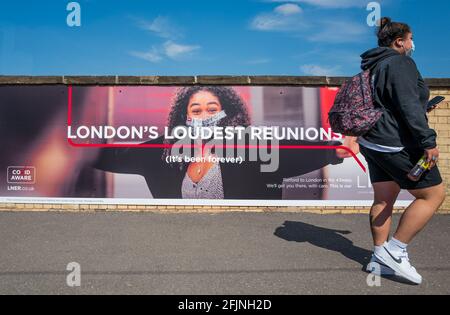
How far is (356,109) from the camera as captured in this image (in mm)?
2887

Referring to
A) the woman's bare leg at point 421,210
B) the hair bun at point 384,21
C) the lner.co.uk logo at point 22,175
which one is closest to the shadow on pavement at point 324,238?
the woman's bare leg at point 421,210

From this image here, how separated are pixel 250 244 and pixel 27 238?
258 centimetres

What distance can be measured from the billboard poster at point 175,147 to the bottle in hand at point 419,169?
11.6 ft

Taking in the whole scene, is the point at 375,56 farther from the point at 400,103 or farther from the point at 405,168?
the point at 405,168

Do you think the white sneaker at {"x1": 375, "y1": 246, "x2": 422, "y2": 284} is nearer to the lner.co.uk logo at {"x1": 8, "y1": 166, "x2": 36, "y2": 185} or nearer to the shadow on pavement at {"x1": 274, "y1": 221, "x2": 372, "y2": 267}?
the shadow on pavement at {"x1": 274, "y1": 221, "x2": 372, "y2": 267}

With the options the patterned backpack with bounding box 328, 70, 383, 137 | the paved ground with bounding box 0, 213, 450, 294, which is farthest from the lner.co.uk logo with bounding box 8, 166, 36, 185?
the patterned backpack with bounding box 328, 70, 383, 137

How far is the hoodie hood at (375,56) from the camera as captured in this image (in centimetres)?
300

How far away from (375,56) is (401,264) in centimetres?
163

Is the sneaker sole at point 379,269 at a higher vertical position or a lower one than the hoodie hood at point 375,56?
lower

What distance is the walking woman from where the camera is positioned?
2.71 metres

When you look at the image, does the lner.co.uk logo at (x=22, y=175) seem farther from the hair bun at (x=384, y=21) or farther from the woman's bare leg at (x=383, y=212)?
the hair bun at (x=384, y=21)
